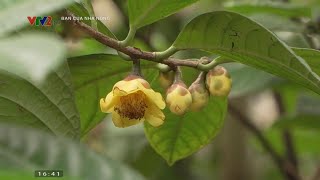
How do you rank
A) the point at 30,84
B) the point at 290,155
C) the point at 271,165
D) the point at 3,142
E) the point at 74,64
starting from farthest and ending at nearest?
the point at 271,165
the point at 290,155
the point at 74,64
the point at 30,84
the point at 3,142

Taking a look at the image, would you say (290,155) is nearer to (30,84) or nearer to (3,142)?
(30,84)

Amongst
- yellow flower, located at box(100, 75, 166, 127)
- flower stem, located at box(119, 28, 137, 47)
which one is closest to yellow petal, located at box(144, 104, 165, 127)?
yellow flower, located at box(100, 75, 166, 127)

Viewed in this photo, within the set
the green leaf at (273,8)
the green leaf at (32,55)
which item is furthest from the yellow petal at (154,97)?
the green leaf at (273,8)

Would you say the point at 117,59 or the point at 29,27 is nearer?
the point at 29,27

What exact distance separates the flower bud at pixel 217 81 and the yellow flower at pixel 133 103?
3.0 inches

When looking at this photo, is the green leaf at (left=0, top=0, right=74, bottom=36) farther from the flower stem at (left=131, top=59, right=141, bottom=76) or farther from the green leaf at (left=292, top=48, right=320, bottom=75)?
the green leaf at (left=292, top=48, right=320, bottom=75)

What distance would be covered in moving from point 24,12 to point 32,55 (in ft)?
0.47

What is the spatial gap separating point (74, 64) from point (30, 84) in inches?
6.9

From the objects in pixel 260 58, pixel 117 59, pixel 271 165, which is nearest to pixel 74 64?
pixel 117 59

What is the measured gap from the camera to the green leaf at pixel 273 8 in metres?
1.45

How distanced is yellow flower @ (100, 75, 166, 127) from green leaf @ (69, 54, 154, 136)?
9 cm

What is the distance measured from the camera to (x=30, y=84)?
2.76ft

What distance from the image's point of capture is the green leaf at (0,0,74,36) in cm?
58
